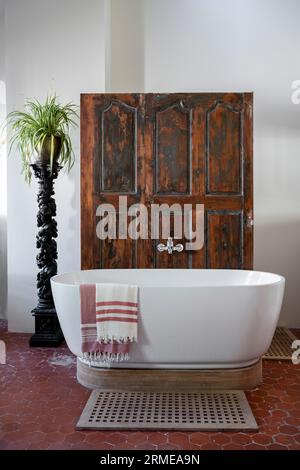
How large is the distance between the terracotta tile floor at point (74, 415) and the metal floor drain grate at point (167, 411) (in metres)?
0.05

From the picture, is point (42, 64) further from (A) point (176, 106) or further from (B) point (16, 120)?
(A) point (176, 106)

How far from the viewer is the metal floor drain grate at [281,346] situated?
3.20 metres

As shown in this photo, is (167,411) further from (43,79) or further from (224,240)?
(43,79)

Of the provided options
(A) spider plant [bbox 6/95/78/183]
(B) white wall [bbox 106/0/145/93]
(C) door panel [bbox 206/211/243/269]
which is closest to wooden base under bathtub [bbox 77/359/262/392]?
(C) door panel [bbox 206/211/243/269]

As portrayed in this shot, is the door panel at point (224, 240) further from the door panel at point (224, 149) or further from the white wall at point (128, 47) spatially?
the white wall at point (128, 47)

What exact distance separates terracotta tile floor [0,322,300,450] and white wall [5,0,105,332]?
840 millimetres

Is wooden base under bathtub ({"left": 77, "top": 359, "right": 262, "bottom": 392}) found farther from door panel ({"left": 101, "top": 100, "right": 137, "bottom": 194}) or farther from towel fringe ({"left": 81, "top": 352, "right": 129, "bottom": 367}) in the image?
door panel ({"left": 101, "top": 100, "right": 137, "bottom": 194})

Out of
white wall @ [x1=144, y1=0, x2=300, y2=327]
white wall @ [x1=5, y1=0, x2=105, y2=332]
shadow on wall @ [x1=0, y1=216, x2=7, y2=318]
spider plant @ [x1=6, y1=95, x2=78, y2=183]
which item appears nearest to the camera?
spider plant @ [x1=6, y1=95, x2=78, y2=183]

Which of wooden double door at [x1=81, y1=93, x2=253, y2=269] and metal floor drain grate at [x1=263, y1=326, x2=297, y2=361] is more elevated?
wooden double door at [x1=81, y1=93, x2=253, y2=269]

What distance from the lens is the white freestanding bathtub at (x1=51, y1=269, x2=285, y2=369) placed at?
98.8 inches

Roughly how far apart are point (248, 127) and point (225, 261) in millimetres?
1024

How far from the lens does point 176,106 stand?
3.43m

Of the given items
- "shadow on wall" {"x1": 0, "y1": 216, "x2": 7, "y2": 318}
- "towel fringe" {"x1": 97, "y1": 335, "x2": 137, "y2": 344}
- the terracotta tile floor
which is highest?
"shadow on wall" {"x1": 0, "y1": 216, "x2": 7, "y2": 318}

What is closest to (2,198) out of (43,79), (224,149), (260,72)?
(43,79)
